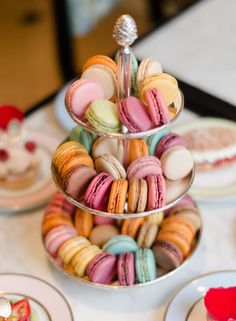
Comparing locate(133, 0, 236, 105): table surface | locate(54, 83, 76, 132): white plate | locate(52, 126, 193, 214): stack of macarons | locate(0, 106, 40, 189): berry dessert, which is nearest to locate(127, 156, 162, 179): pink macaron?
locate(52, 126, 193, 214): stack of macarons

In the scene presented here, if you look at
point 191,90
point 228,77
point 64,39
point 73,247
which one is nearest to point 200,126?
point 191,90

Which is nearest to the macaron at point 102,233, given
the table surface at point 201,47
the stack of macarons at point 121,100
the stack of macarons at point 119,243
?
the stack of macarons at point 119,243

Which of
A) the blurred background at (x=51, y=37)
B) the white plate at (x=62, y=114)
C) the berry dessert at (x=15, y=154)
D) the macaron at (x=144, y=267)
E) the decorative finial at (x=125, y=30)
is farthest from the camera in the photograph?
the blurred background at (x=51, y=37)

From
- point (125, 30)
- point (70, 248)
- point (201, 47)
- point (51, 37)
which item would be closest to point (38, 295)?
point (70, 248)

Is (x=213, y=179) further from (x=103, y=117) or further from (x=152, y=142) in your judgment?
(x=103, y=117)

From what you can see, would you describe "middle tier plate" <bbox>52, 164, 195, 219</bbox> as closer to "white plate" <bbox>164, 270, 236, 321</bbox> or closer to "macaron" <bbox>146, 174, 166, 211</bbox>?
"macaron" <bbox>146, 174, 166, 211</bbox>

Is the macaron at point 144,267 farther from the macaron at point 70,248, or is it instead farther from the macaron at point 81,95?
the macaron at point 81,95
